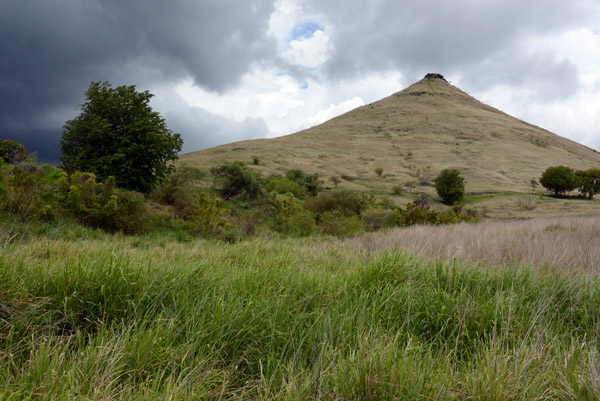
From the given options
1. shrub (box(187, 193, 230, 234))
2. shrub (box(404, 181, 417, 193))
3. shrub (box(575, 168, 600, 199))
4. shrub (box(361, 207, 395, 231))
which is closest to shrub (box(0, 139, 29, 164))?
shrub (box(187, 193, 230, 234))

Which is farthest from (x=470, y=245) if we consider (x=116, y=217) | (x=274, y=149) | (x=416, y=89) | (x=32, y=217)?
(x=416, y=89)

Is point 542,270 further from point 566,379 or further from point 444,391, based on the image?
point 444,391

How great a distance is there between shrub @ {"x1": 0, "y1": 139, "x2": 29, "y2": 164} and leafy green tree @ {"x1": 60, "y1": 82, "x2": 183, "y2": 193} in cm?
465

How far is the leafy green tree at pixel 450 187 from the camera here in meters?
35.8

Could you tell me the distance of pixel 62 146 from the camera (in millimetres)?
14828

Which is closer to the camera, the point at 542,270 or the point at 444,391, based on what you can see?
the point at 444,391

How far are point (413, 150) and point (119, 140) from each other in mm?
66423

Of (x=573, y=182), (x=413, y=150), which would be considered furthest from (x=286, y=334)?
(x=413, y=150)

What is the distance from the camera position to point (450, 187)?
36438mm

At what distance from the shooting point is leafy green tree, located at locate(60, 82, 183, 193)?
46.3ft

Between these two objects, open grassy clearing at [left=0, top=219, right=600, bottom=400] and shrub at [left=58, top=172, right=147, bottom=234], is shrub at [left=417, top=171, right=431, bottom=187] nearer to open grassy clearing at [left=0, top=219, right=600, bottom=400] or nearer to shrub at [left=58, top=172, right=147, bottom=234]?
shrub at [left=58, top=172, right=147, bottom=234]

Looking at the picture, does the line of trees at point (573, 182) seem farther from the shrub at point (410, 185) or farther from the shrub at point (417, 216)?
the shrub at point (417, 216)

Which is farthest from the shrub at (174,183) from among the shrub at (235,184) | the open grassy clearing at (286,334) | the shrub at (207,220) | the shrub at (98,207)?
the open grassy clearing at (286,334)

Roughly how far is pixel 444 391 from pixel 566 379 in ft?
2.49
